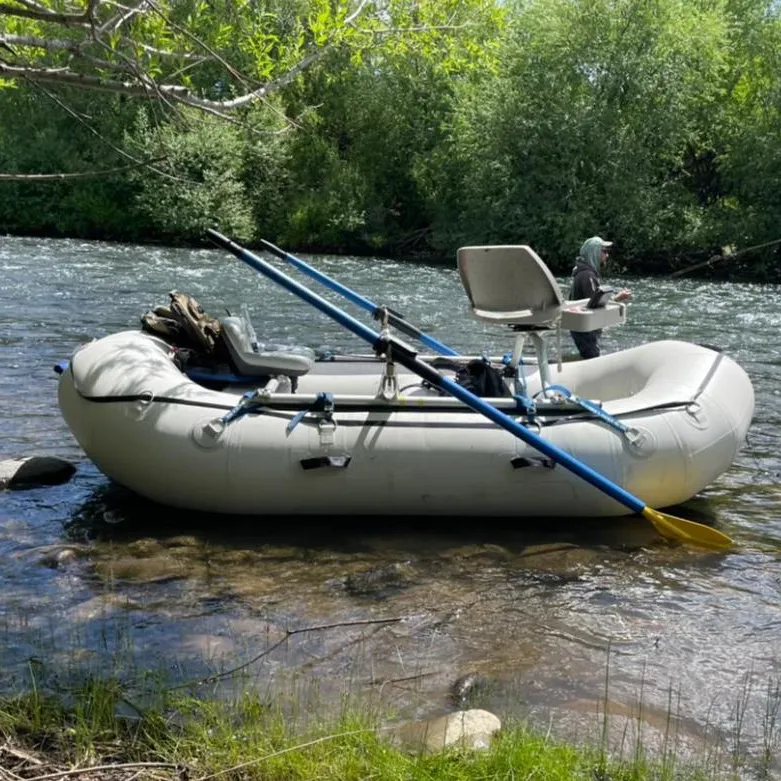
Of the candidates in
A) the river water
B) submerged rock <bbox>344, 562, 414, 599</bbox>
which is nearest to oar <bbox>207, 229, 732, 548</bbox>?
the river water

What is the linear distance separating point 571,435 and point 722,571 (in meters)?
0.99

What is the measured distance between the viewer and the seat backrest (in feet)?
17.2

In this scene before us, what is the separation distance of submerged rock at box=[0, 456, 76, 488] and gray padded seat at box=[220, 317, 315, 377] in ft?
4.02

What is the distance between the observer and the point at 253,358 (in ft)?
19.2

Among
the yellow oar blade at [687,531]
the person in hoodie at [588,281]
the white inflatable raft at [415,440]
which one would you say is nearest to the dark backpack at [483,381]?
the white inflatable raft at [415,440]

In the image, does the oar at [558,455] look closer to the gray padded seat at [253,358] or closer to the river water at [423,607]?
the river water at [423,607]

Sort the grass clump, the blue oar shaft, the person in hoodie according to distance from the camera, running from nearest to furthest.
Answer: the grass clump, the blue oar shaft, the person in hoodie

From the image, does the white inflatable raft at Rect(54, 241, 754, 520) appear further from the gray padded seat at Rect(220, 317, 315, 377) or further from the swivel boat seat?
the gray padded seat at Rect(220, 317, 315, 377)

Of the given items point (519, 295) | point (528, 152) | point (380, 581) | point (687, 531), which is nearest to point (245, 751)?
point (380, 581)

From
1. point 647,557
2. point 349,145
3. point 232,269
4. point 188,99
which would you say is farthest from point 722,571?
point 349,145

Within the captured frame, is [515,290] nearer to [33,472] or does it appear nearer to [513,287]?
[513,287]

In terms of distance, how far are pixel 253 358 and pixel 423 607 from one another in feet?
7.15

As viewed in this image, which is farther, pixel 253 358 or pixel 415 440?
pixel 253 358

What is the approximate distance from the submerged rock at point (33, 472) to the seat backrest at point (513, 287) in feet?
8.64
